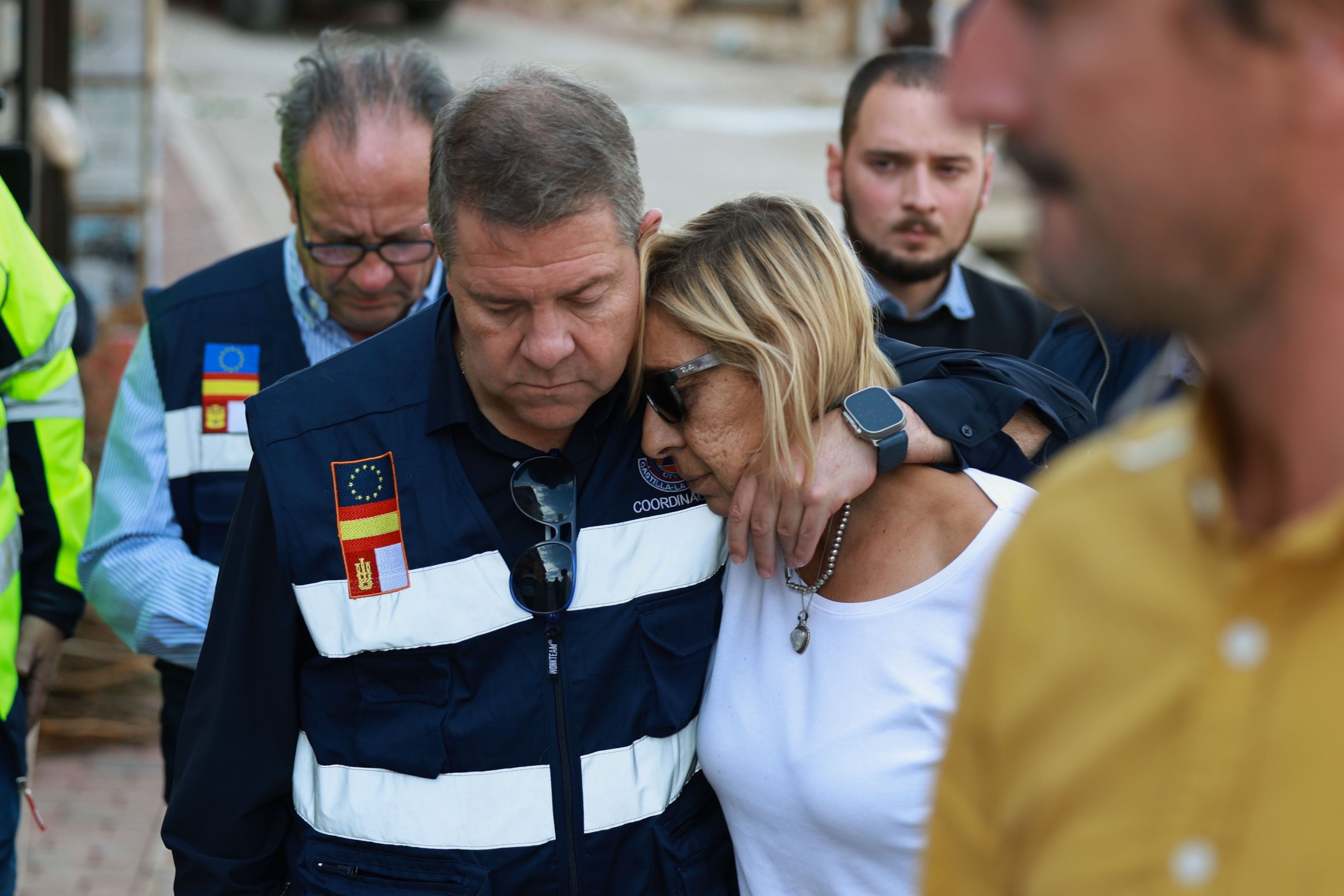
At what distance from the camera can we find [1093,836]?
3.43 ft

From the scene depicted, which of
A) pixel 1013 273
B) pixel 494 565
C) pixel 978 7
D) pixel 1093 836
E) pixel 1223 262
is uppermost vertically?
pixel 978 7

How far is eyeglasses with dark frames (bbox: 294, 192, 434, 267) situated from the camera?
2930 millimetres

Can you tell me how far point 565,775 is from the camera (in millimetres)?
2055

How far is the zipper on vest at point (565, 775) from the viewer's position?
2053 millimetres

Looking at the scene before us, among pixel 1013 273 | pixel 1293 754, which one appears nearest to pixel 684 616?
pixel 1293 754

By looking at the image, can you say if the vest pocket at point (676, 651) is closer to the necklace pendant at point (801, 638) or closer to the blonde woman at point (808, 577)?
the blonde woman at point (808, 577)

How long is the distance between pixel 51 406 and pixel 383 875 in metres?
1.51

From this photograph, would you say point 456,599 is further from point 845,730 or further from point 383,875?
point 845,730

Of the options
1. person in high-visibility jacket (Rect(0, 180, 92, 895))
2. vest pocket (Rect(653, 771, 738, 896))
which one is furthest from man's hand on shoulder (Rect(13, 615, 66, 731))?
vest pocket (Rect(653, 771, 738, 896))

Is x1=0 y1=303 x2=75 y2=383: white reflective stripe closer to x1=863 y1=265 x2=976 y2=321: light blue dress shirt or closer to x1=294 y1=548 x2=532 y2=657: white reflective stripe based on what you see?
x1=294 y1=548 x2=532 y2=657: white reflective stripe

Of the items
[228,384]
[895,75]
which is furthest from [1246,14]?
[895,75]

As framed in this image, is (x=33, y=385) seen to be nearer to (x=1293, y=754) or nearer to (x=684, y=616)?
(x=684, y=616)

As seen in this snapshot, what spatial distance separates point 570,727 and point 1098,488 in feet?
3.71

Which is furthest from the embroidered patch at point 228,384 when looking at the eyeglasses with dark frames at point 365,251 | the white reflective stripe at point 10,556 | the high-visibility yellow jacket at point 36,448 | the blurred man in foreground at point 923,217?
the blurred man in foreground at point 923,217
